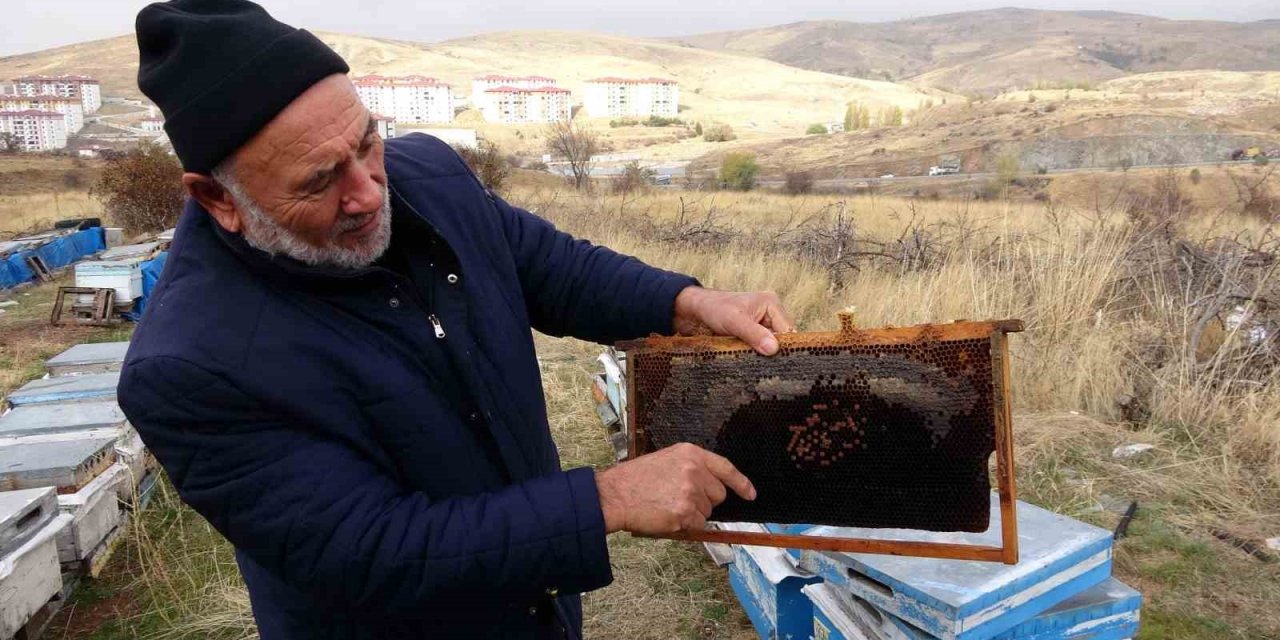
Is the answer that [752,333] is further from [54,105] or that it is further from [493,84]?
[493,84]

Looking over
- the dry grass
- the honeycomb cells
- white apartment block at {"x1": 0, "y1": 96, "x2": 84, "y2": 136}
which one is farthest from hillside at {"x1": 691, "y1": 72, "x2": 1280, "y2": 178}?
white apartment block at {"x1": 0, "y1": 96, "x2": 84, "y2": 136}

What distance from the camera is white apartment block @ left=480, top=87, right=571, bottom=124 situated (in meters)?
104

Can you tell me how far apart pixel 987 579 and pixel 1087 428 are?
345 cm

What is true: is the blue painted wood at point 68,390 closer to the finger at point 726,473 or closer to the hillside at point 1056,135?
the finger at point 726,473

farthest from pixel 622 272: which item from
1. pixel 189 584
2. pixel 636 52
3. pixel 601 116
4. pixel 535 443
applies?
pixel 636 52

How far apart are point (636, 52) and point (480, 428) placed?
183 m

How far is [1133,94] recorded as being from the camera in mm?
59906

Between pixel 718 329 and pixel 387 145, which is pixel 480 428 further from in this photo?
pixel 387 145

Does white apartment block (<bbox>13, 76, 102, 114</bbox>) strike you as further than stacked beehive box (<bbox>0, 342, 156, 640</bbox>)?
Yes

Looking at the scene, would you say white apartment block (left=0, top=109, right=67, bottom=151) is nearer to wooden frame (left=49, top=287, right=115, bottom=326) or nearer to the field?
wooden frame (left=49, top=287, right=115, bottom=326)

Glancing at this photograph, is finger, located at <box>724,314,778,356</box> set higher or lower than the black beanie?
lower

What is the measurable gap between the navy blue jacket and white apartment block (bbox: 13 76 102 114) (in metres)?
131

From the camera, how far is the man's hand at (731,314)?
2.09m

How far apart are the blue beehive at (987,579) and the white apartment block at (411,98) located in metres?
107
